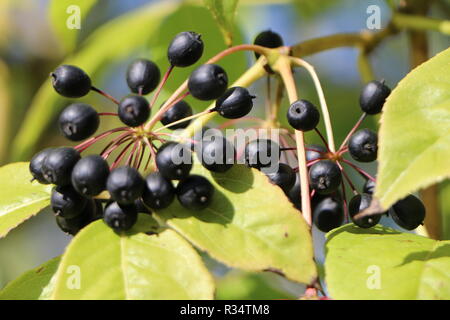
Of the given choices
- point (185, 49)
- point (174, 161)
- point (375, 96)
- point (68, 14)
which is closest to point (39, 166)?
point (174, 161)

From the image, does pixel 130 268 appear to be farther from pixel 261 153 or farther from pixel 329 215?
pixel 329 215

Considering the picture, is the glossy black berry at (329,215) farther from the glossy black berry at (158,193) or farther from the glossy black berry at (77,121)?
the glossy black berry at (77,121)

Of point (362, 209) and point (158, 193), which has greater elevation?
point (158, 193)

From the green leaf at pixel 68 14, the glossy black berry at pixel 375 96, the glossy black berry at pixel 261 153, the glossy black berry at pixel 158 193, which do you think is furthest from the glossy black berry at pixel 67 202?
the green leaf at pixel 68 14

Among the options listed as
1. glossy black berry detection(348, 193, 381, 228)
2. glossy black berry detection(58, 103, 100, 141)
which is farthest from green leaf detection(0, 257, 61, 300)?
glossy black berry detection(348, 193, 381, 228)

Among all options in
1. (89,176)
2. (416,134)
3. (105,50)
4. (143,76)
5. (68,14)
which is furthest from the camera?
(105,50)

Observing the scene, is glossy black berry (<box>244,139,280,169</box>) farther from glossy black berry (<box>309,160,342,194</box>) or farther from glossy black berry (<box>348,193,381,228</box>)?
glossy black berry (<box>348,193,381,228</box>)

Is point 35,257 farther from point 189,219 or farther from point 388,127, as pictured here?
point 388,127
